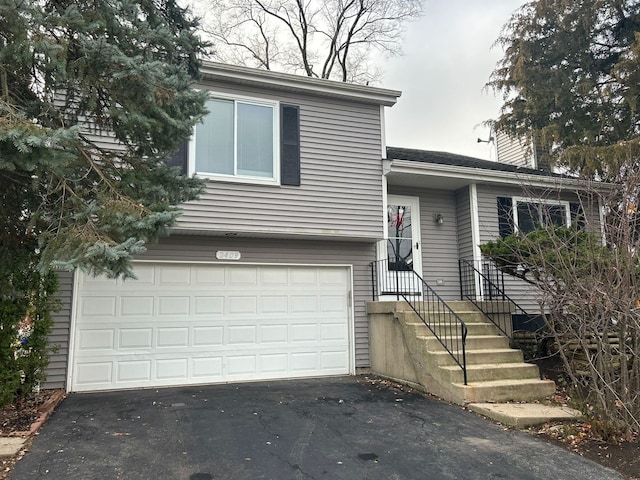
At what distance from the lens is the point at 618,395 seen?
4672 mm

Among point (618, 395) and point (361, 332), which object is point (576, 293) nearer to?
point (618, 395)

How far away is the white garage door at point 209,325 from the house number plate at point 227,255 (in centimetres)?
18

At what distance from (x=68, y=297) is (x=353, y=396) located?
438 cm

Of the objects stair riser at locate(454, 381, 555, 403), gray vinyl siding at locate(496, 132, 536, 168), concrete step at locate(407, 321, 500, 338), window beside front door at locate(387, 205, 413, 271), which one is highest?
gray vinyl siding at locate(496, 132, 536, 168)

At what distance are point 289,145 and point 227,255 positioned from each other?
84.4 inches

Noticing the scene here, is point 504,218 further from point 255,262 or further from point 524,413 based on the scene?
point 255,262

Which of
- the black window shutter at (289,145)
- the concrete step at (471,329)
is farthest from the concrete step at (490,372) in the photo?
the black window shutter at (289,145)

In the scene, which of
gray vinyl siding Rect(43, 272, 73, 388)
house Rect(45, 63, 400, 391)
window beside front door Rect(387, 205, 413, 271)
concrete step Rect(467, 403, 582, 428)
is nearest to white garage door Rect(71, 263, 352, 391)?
house Rect(45, 63, 400, 391)

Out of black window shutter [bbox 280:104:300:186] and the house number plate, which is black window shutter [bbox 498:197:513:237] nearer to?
black window shutter [bbox 280:104:300:186]

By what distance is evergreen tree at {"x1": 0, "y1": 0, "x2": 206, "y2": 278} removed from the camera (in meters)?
3.75

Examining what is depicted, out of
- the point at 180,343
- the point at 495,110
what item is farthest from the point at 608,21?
the point at 180,343

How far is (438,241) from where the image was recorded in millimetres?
9477

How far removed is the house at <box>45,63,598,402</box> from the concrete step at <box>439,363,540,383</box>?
2.28m

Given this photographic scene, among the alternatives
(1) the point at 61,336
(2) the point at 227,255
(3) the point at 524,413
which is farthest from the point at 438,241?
(1) the point at 61,336
